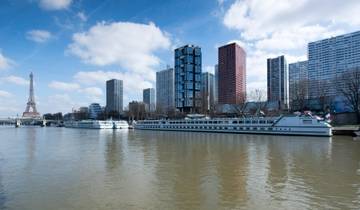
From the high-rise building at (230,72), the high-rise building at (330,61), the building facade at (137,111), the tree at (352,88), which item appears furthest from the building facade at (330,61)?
the building facade at (137,111)

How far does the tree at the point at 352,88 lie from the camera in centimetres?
7100

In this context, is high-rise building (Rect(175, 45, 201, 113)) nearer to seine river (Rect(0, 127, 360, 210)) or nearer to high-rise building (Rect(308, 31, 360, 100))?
high-rise building (Rect(308, 31, 360, 100))

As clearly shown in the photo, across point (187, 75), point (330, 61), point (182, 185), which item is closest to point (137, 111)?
point (187, 75)

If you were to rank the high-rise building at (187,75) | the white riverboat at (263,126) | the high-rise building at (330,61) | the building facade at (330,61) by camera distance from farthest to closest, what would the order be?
1. the high-rise building at (187,75)
2. the high-rise building at (330,61)
3. the building facade at (330,61)
4. the white riverboat at (263,126)

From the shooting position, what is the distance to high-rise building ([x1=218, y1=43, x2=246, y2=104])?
14066 centimetres

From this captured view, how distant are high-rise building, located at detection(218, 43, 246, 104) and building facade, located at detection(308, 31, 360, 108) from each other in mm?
40502

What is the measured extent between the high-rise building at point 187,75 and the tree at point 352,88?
77117 millimetres

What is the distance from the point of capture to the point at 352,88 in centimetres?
7262

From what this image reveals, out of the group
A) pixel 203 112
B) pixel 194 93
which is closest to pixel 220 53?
pixel 194 93

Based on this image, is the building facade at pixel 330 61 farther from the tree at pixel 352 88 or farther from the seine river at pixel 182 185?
the seine river at pixel 182 185

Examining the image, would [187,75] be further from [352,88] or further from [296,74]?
[352,88]

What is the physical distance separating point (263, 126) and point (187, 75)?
8005cm

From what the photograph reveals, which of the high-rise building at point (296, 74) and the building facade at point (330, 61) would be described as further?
the high-rise building at point (296, 74)

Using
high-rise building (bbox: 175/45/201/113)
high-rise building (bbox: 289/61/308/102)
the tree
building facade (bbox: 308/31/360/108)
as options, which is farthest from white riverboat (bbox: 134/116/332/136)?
high-rise building (bbox: 175/45/201/113)
